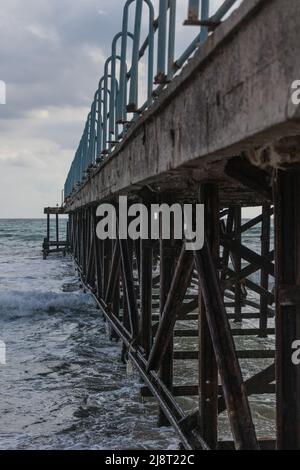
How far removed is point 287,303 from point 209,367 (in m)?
1.23

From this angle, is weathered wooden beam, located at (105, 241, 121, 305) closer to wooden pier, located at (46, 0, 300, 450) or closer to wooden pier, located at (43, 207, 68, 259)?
wooden pier, located at (46, 0, 300, 450)

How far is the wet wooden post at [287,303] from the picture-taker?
263cm

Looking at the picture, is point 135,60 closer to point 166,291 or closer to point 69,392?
point 166,291

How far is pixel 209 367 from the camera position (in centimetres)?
371

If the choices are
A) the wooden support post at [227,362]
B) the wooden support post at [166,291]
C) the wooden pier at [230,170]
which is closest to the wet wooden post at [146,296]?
the wooden pier at [230,170]

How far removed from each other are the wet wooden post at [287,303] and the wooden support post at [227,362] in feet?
1.13

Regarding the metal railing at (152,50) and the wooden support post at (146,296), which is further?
the wooden support post at (146,296)

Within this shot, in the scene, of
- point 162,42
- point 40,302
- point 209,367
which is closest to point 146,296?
point 209,367

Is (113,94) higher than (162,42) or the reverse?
higher

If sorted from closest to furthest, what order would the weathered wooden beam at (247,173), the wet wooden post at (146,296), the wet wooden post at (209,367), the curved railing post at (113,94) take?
the weathered wooden beam at (247,173)
the wet wooden post at (209,367)
the wet wooden post at (146,296)
the curved railing post at (113,94)

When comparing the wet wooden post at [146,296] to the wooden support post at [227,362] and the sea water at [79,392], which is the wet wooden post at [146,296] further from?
the wooden support post at [227,362]

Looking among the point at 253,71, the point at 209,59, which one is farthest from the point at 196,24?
the point at 253,71

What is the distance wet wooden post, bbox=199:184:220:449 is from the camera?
146 inches

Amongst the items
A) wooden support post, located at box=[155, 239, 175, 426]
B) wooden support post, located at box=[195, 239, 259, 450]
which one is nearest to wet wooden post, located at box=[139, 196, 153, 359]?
wooden support post, located at box=[155, 239, 175, 426]
